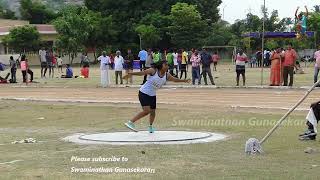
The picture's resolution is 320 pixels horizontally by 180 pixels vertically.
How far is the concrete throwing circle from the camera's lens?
12039 millimetres

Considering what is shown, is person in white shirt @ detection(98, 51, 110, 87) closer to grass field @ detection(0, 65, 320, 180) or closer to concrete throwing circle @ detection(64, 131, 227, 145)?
grass field @ detection(0, 65, 320, 180)

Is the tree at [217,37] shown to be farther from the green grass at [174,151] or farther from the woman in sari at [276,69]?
the green grass at [174,151]

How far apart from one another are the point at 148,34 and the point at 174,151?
58.2 m

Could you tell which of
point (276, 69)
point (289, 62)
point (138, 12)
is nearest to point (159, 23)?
point (138, 12)

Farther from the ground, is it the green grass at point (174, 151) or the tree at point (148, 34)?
the tree at point (148, 34)

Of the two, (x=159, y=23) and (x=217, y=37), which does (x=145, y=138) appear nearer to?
(x=159, y=23)

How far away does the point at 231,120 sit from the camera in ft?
52.8

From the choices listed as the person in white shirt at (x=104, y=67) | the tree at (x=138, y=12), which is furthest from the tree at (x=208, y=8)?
the person in white shirt at (x=104, y=67)

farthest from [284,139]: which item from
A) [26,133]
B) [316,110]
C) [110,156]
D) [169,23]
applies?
[169,23]

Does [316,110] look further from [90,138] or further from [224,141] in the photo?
[90,138]

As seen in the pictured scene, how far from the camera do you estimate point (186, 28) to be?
6956cm

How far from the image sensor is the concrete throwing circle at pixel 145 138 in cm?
1204

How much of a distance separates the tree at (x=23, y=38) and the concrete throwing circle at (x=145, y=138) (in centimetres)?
5779

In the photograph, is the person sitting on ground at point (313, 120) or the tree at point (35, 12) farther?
the tree at point (35, 12)
